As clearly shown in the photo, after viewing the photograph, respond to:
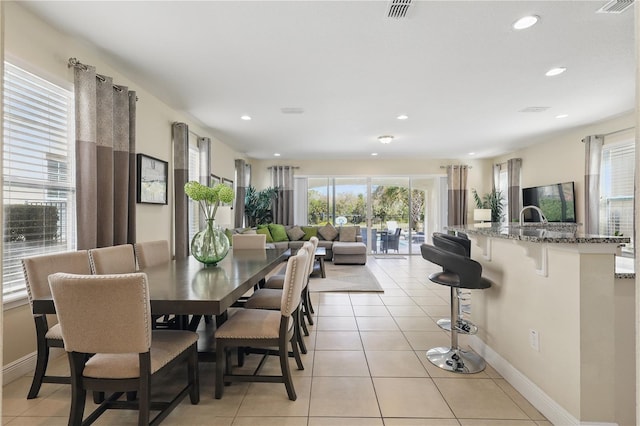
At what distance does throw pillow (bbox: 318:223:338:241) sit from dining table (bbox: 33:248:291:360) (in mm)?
4791

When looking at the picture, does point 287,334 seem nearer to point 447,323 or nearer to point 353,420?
Answer: point 353,420

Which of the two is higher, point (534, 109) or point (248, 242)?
point (534, 109)

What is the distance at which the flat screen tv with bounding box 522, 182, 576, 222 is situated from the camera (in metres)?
5.66

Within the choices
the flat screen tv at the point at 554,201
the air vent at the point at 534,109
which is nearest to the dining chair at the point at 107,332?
the air vent at the point at 534,109

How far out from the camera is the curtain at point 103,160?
2668mm

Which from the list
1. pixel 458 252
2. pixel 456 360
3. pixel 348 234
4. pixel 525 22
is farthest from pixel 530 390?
pixel 348 234

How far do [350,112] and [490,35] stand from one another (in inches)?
83.3

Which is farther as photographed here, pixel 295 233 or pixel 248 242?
pixel 295 233

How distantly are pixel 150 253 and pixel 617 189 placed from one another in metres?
6.61

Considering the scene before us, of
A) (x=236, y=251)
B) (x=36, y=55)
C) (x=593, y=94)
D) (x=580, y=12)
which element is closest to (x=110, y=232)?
(x=236, y=251)

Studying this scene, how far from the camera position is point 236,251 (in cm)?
369

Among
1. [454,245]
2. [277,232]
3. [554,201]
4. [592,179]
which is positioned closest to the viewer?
[454,245]

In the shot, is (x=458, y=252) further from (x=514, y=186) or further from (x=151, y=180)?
(x=514, y=186)

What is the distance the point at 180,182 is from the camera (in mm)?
4395
